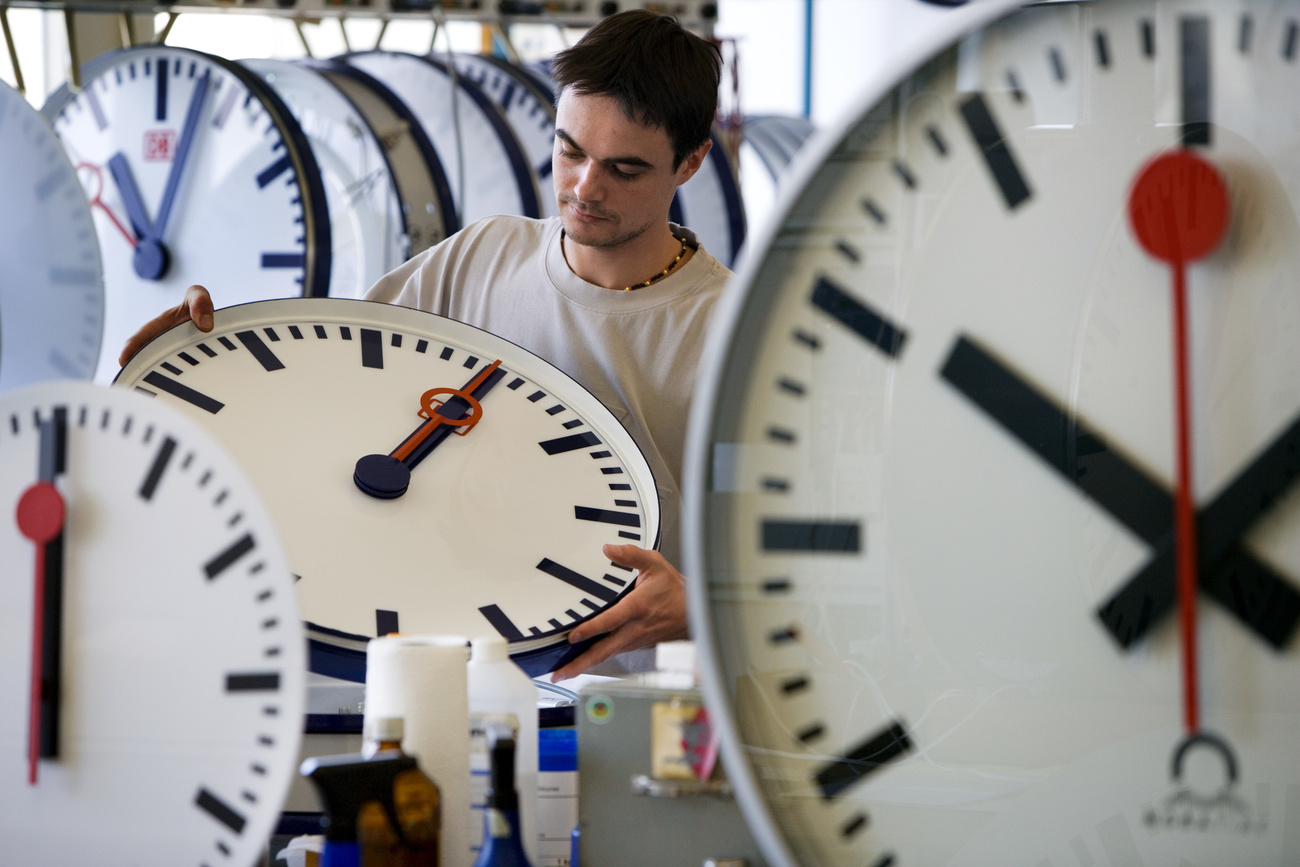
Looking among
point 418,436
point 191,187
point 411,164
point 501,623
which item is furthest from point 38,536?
point 411,164

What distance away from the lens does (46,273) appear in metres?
2.00

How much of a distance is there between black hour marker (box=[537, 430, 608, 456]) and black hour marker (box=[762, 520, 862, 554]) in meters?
0.69

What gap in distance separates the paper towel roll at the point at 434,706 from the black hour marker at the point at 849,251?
44 centimetres

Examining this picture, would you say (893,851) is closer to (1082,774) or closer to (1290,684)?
(1082,774)

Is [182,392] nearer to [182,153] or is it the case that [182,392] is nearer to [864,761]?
[864,761]

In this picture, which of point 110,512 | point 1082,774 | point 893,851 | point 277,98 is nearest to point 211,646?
point 110,512

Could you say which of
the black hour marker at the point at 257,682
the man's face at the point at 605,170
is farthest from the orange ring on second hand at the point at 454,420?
the black hour marker at the point at 257,682

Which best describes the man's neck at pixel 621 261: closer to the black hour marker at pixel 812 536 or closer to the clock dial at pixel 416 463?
the clock dial at pixel 416 463

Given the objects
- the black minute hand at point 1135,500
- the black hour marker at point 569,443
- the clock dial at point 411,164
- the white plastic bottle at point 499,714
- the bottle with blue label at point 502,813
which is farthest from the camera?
the clock dial at point 411,164

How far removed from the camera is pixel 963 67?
743 millimetres

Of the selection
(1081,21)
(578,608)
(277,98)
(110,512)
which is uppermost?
(277,98)

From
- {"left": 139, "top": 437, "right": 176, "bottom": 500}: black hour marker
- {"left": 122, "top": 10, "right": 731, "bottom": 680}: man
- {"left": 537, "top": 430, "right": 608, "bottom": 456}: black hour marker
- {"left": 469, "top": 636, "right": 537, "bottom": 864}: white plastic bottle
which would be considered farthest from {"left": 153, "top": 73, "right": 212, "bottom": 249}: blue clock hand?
{"left": 139, "top": 437, "right": 176, "bottom": 500}: black hour marker

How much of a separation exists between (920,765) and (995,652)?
0.27ft

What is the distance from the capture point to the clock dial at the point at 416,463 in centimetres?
121
